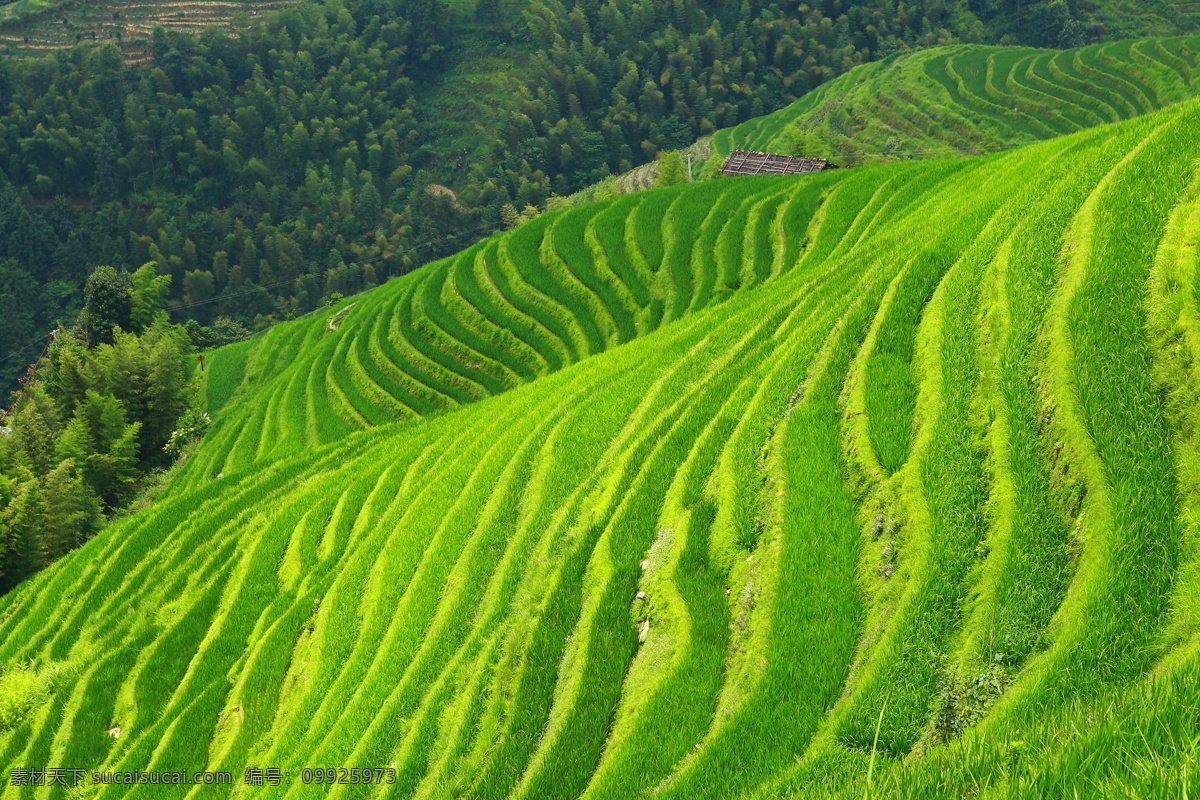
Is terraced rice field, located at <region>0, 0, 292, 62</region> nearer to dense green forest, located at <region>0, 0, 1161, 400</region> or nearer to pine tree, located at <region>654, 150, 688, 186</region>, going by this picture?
dense green forest, located at <region>0, 0, 1161, 400</region>

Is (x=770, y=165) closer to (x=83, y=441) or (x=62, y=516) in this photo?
(x=83, y=441)

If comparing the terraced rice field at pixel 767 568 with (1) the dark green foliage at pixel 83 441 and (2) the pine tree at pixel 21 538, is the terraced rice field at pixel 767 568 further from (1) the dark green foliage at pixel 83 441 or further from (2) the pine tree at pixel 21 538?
(1) the dark green foliage at pixel 83 441

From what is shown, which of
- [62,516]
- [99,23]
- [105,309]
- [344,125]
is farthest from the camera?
[99,23]

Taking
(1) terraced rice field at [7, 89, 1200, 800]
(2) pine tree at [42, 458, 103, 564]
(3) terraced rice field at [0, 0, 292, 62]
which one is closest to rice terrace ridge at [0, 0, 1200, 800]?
(1) terraced rice field at [7, 89, 1200, 800]

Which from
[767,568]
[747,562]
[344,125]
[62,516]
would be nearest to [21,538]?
[62,516]

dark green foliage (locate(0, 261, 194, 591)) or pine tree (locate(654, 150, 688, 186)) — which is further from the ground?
pine tree (locate(654, 150, 688, 186))

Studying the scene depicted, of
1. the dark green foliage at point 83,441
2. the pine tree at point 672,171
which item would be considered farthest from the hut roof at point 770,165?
the dark green foliage at point 83,441
